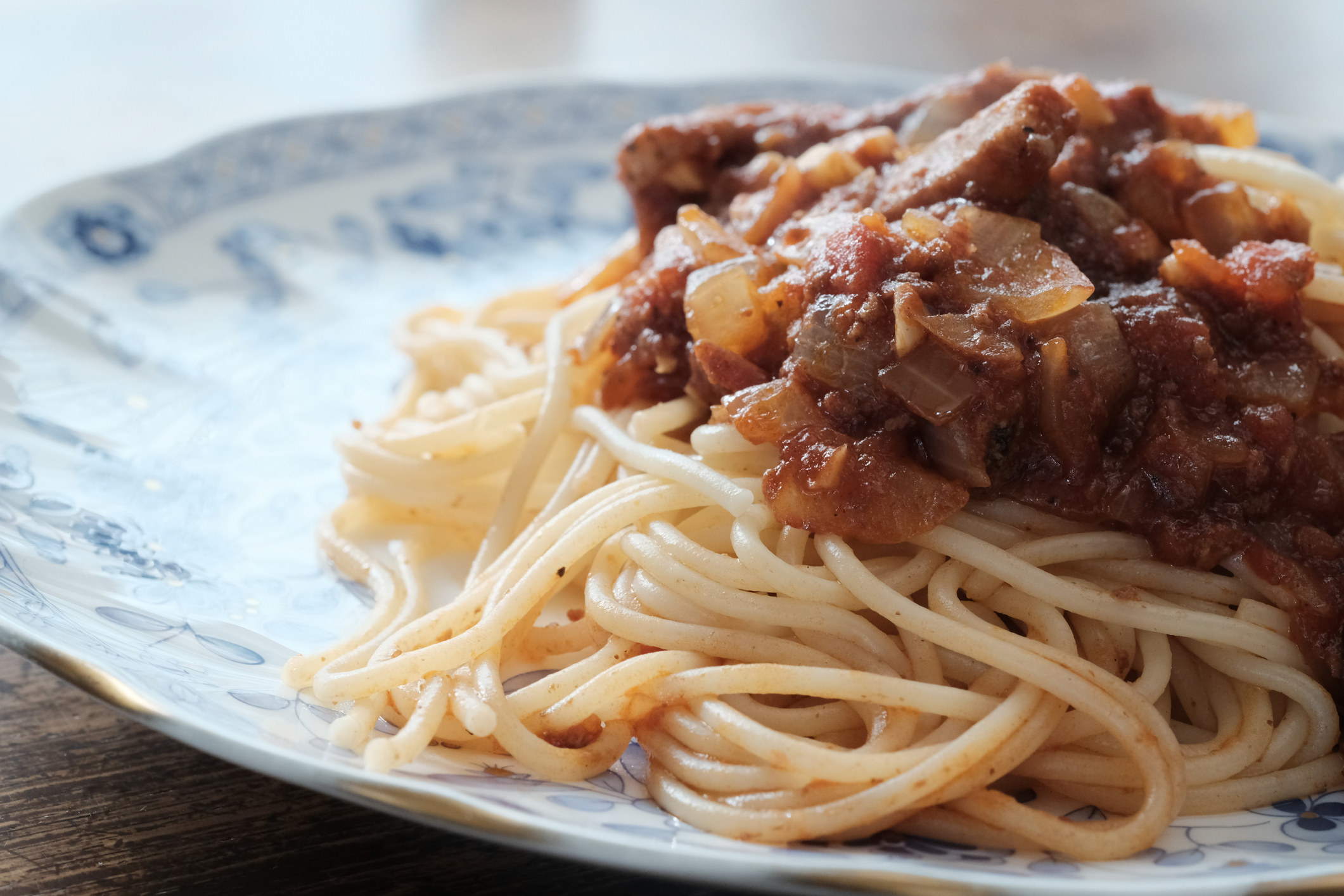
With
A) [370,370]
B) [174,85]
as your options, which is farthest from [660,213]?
[174,85]

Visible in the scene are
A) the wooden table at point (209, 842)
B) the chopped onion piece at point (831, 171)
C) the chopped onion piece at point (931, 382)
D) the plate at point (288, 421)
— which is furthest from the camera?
the chopped onion piece at point (831, 171)

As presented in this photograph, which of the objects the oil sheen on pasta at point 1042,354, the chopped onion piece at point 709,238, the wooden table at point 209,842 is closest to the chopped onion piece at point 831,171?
→ the oil sheen on pasta at point 1042,354

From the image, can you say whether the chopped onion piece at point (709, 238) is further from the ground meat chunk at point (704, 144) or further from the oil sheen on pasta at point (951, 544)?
the ground meat chunk at point (704, 144)

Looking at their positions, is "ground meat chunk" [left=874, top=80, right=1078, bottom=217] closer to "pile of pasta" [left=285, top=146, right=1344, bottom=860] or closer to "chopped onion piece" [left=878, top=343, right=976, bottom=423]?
"chopped onion piece" [left=878, top=343, right=976, bottom=423]

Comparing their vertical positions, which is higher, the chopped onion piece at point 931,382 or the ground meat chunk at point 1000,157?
the ground meat chunk at point 1000,157

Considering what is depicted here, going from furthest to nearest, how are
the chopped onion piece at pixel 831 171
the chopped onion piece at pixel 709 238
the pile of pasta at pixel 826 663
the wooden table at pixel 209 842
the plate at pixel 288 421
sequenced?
the chopped onion piece at pixel 831 171 → the chopped onion piece at pixel 709 238 → the pile of pasta at pixel 826 663 → the wooden table at pixel 209 842 → the plate at pixel 288 421

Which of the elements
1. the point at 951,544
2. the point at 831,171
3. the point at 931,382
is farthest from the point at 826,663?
the point at 831,171
